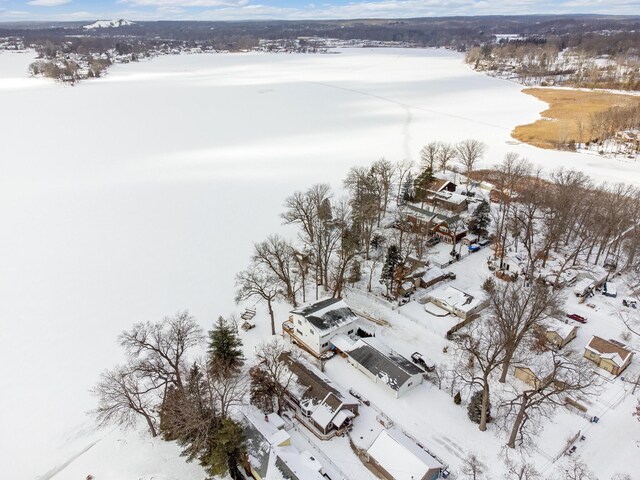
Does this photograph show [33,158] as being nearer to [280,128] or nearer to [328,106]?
[280,128]

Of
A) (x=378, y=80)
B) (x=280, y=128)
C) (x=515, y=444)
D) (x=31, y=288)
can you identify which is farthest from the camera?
(x=378, y=80)

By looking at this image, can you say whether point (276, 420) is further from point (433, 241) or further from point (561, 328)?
point (433, 241)

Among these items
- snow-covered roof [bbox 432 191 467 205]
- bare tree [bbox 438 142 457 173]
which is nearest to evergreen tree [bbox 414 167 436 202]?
snow-covered roof [bbox 432 191 467 205]

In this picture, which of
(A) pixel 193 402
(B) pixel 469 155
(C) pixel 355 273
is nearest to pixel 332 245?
(C) pixel 355 273

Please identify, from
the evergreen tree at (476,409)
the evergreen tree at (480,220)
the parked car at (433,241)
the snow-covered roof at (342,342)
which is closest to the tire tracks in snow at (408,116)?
the evergreen tree at (480,220)

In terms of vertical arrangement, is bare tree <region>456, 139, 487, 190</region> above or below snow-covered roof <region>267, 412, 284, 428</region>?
above

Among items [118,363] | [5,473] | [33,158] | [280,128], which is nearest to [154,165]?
[33,158]

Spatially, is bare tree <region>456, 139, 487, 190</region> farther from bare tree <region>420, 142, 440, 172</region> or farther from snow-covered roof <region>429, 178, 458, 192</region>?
snow-covered roof <region>429, 178, 458, 192</region>
